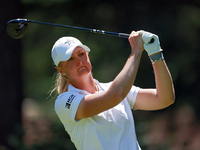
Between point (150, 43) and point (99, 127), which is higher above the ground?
point (150, 43)

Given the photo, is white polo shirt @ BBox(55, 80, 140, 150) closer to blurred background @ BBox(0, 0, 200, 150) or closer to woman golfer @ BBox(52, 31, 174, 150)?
woman golfer @ BBox(52, 31, 174, 150)

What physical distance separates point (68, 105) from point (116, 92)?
0.36 m

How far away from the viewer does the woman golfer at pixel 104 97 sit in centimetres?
256

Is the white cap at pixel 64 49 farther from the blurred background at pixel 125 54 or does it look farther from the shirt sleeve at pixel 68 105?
the blurred background at pixel 125 54

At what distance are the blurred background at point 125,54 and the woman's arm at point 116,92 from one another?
13.3 feet

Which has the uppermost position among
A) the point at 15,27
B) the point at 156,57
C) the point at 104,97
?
the point at 15,27

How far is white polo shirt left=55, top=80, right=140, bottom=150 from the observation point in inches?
105

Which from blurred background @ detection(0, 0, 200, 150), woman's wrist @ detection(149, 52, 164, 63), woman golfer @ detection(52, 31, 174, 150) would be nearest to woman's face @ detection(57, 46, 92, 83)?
woman golfer @ detection(52, 31, 174, 150)

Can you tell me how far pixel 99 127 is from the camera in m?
Answer: 2.69

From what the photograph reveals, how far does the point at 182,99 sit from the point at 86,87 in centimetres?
495

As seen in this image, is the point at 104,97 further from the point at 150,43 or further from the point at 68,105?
the point at 150,43

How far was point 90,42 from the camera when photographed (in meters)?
7.82

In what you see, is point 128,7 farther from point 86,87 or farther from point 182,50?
point 86,87

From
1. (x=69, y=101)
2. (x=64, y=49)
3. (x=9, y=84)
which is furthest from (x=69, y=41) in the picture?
(x=9, y=84)
